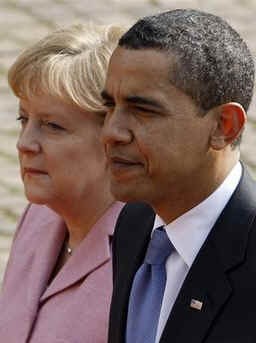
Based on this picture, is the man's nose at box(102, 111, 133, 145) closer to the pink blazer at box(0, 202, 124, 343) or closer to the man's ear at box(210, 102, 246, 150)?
the man's ear at box(210, 102, 246, 150)

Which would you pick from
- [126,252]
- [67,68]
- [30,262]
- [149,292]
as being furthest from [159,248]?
[30,262]

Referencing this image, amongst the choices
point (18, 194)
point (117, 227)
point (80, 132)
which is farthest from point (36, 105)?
point (18, 194)

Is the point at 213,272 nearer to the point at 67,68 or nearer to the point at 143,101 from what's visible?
the point at 143,101

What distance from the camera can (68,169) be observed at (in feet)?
11.2

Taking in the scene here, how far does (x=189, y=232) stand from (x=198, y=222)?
30mm

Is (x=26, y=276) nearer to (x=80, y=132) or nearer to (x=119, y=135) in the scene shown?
(x=80, y=132)

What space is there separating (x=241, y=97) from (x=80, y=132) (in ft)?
2.99

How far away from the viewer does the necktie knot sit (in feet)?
8.96

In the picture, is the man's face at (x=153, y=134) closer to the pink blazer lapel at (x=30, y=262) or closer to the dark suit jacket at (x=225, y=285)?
the dark suit jacket at (x=225, y=285)

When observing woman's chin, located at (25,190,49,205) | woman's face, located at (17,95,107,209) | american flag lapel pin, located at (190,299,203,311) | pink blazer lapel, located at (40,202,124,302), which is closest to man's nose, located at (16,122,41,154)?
woman's face, located at (17,95,107,209)

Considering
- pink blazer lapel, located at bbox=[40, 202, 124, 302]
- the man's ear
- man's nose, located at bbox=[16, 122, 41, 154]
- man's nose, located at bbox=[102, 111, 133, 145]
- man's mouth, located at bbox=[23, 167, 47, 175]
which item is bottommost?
pink blazer lapel, located at bbox=[40, 202, 124, 302]

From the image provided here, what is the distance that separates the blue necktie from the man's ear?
297 mm

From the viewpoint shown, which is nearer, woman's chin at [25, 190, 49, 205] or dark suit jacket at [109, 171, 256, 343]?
dark suit jacket at [109, 171, 256, 343]

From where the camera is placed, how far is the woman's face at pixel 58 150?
3379mm
